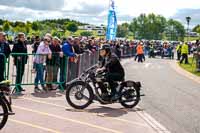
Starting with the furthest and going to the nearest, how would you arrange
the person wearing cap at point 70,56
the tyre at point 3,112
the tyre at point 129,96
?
the person wearing cap at point 70,56 < the tyre at point 129,96 < the tyre at point 3,112

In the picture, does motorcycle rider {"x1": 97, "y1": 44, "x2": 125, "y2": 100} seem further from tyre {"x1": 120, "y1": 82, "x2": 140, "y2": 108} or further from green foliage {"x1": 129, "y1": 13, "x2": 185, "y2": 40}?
green foliage {"x1": 129, "y1": 13, "x2": 185, "y2": 40}

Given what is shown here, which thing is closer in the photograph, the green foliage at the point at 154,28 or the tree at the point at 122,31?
the tree at the point at 122,31

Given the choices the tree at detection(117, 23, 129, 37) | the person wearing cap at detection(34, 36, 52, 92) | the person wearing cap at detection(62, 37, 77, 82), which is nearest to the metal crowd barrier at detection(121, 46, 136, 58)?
the person wearing cap at detection(62, 37, 77, 82)

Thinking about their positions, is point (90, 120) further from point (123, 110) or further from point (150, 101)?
point (150, 101)

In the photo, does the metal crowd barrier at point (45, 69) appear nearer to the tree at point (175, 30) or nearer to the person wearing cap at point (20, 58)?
the person wearing cap at point (20, 58)

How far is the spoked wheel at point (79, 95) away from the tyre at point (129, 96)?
2.91 ft

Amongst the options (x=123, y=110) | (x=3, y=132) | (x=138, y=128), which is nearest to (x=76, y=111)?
(x=123, y=110)

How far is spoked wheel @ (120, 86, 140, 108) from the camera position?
11.7 metres

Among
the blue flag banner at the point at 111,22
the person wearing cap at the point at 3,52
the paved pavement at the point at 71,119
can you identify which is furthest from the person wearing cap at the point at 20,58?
the blue flag banner at the point at 111,22

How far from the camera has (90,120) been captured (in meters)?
9.80

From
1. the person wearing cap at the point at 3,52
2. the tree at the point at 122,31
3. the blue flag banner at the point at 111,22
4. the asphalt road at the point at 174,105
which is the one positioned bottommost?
the asphalt road at the point at 174,105

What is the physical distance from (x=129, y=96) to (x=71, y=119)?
7.94 feet

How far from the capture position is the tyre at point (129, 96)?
460 inches

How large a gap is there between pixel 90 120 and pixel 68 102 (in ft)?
5.61
